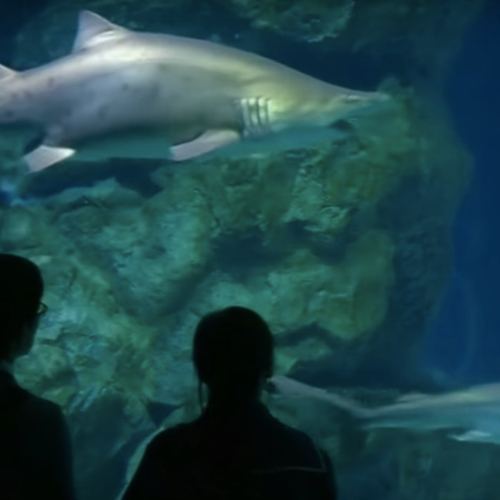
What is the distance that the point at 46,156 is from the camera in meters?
3.81

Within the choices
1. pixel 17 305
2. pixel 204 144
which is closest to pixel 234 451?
pixel 17 305

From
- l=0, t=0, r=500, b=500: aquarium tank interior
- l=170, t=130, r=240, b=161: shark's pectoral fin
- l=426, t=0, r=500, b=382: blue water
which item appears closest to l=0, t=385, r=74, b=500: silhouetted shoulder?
l=170, t=130, r=240, b=161: shark's pectoral fin

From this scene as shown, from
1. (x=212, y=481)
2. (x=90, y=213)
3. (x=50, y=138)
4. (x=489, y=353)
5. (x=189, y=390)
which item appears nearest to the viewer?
(x=212, y=481)

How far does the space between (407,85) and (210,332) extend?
706cm

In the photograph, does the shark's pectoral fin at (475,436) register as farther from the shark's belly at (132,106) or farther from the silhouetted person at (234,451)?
the silhouetted person at (234,451)

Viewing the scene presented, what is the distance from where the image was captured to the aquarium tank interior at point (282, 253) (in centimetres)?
611

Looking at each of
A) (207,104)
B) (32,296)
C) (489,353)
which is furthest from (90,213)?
(489,353)

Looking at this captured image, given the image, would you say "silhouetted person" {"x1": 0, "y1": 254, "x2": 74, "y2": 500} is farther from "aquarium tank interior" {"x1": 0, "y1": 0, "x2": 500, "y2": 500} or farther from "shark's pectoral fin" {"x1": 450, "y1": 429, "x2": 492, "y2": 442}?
"shark's pectoral fin" {"x1": 450, "y1": 429, "x2": 492, "y2": 442}

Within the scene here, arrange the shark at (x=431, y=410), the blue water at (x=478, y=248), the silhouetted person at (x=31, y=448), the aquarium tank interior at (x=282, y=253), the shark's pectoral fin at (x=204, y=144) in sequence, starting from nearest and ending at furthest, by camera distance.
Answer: the silhouetted person at (x=31, y=448) < the shark's pectoral fin at (x=204, y=144) < the shark at (x=431, y=410) < the aquarium tank interior at (x=282, y=253) < the blue water at (x=478, y=248)

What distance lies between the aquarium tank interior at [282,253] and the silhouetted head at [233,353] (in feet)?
8.26

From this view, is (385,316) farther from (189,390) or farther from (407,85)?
(407,85)

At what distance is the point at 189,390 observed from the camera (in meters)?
6.30

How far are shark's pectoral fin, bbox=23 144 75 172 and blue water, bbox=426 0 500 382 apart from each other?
7694 millimetres

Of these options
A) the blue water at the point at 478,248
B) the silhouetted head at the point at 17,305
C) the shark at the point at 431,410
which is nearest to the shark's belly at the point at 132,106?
the silhouetted head at the point at 17,305
